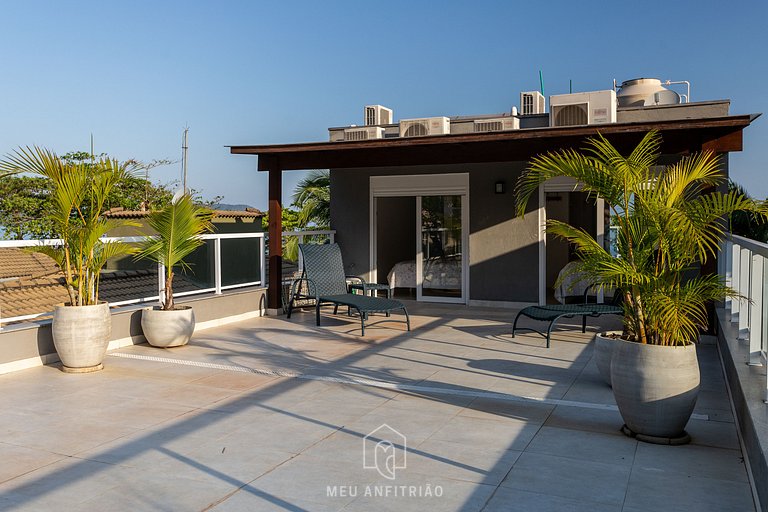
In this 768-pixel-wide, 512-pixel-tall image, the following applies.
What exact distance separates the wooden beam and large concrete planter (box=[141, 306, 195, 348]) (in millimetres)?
2730

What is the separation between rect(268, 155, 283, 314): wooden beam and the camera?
10453mm

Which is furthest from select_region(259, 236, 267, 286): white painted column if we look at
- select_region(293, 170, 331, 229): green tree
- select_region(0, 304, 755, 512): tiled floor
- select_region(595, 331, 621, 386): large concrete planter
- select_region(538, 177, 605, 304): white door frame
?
select_region(293, 170, 331, 229): green tree

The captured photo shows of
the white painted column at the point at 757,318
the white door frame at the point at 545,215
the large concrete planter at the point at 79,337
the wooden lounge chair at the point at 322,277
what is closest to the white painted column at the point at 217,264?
the wooden lounge chair at the point at 322,277

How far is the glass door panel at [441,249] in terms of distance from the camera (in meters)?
11.9

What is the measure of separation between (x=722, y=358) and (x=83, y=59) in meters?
23.9

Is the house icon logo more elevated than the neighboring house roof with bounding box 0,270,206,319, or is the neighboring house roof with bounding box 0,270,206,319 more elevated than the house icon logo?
the neighboring house roof with bounding box 0,270,206,319

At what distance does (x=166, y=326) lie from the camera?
7.59 meters

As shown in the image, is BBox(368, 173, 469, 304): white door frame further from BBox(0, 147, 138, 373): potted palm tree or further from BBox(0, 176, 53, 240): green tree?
BBox(0, 176, 53, 240): green tree

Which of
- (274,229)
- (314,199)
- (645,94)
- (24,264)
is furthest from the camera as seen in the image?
(314,199)

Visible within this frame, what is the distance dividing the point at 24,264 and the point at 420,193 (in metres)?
6.77

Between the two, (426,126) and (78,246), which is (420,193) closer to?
(426,126)

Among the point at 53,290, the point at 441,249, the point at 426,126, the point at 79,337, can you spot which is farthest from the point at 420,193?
the point at 79,337

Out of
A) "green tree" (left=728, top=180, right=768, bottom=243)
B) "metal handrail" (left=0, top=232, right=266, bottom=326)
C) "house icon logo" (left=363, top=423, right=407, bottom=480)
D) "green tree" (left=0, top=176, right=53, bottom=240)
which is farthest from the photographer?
"green tree" (left=0, top=176, right=53, bottom=240)

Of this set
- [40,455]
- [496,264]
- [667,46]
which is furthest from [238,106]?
[40,455]
